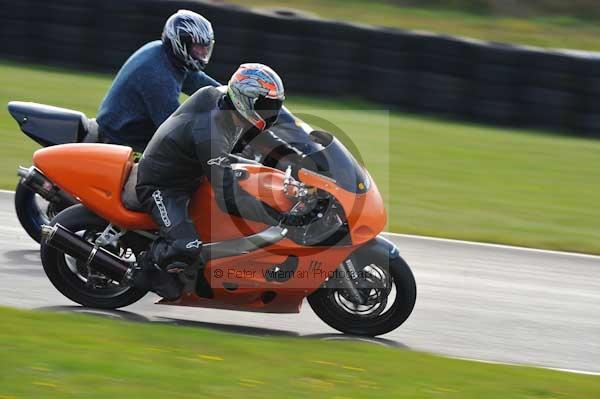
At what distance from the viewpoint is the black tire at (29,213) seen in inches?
312

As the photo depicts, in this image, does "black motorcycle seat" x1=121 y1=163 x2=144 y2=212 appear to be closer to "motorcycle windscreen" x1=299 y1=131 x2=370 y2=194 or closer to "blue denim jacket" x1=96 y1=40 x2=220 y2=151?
"blue denim jacket" x1=96 y1=40 x2=220 y2=151

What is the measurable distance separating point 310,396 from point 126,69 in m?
3.53

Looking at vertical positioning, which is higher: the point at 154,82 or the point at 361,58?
the point at 154,82

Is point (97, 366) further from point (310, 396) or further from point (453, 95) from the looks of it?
point (453, 95)

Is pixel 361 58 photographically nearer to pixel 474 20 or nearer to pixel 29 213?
pixel 474 20

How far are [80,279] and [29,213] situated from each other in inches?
54.1

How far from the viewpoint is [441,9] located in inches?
826

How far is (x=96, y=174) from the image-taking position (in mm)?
6668

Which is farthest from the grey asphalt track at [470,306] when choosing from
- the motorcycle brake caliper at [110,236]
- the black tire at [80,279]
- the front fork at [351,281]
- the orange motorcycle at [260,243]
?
the motorcycle brake caliper at [110,236]

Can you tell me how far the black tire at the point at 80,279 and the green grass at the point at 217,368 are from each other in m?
0.46

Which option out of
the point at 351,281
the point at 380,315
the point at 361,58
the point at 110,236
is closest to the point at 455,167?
the point at 361,58

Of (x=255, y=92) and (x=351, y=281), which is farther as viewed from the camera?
(x=351, y=281)

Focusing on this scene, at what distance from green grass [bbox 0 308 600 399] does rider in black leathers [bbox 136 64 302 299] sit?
0.53 m

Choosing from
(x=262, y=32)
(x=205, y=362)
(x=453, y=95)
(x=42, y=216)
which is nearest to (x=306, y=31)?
(x=262, y=32)
